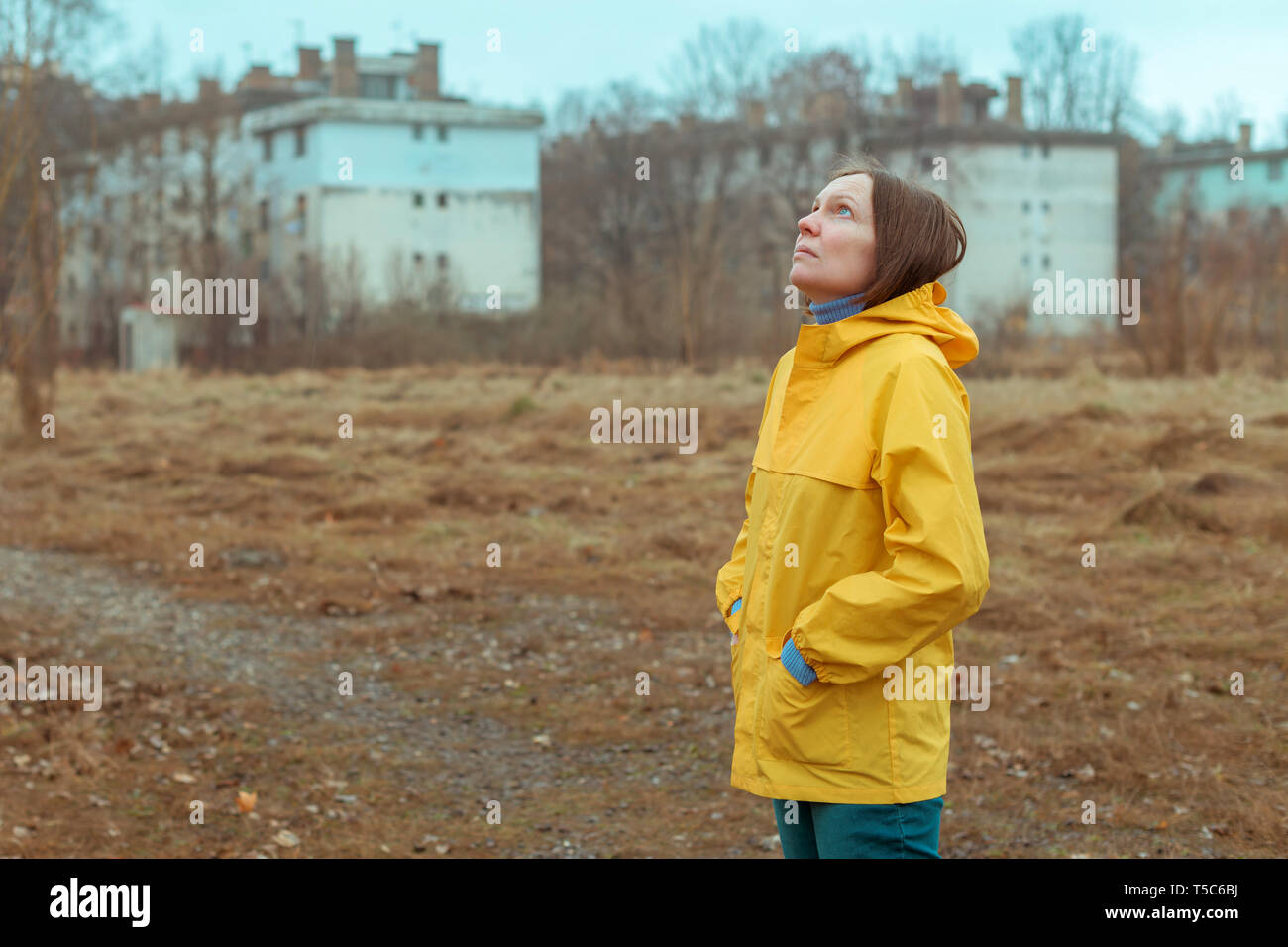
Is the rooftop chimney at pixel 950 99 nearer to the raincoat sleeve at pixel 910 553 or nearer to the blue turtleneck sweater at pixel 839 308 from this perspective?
the blue turtleneck sweater at pixel 839 308

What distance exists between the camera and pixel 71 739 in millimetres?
5969

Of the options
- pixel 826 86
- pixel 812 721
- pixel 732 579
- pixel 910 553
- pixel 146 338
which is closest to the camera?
pixel 910 553

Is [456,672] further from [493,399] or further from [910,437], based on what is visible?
[493,399]

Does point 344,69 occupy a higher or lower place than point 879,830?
higher

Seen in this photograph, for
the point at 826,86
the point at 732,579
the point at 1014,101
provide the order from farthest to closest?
the point at 1014,101 → the point at 826,86 → the point at 732,579

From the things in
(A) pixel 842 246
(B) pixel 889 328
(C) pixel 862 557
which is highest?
(A) pixel 842 246

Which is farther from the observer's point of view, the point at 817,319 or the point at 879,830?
the point at 817,319

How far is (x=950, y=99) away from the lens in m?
57.4

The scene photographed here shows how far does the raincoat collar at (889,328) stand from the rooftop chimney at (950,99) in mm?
58035

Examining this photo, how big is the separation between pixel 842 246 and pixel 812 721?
0.96 meters

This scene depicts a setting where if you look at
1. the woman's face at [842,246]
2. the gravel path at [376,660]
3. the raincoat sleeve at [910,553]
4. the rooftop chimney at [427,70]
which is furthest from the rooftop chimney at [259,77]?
the raincoat sleeve at [910,553]

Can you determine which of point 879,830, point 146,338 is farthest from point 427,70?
point 879,830

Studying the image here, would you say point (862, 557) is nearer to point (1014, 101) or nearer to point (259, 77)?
point (1014, 101)

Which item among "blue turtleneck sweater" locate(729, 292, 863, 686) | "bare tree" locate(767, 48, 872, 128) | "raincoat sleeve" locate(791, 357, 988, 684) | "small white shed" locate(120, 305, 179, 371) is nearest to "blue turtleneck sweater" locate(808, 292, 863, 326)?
"blue turtleneck sweater" locate(729, 292, 863, 686)
